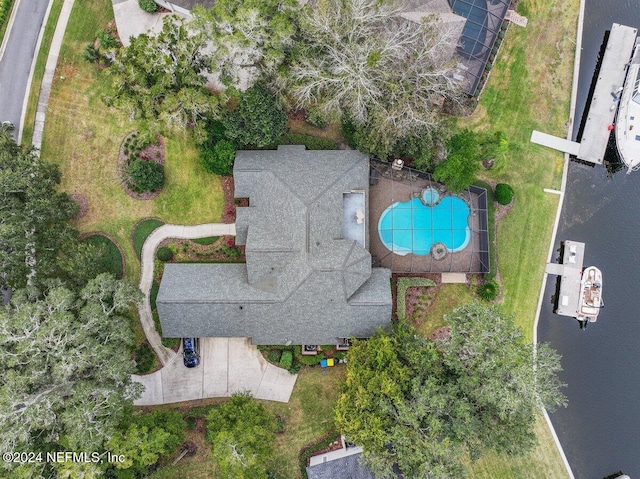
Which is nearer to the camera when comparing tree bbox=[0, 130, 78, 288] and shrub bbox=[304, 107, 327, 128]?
tree bbox=[0, 130, 78, 288]

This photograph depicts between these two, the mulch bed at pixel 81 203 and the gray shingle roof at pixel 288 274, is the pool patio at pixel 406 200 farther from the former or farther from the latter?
the mulch bed at pixel 81 203

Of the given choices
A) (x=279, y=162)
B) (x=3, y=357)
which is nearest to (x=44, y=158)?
(x=3, y=357)

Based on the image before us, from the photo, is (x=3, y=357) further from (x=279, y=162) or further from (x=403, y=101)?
(x=403, y=101)

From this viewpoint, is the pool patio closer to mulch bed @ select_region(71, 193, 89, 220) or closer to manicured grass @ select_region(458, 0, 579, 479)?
manicured grass @ select_region(458, 0, 579, 479)

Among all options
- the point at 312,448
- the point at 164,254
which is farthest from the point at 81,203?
the point at 312,448

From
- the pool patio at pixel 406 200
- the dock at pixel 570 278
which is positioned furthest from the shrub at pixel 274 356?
the dock at pixel 570 278

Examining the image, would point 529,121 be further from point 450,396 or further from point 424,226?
point 450,396

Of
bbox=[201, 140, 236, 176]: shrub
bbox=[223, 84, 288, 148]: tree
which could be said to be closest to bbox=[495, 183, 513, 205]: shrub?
bbox=[223, 84, 288, 148]: tree
